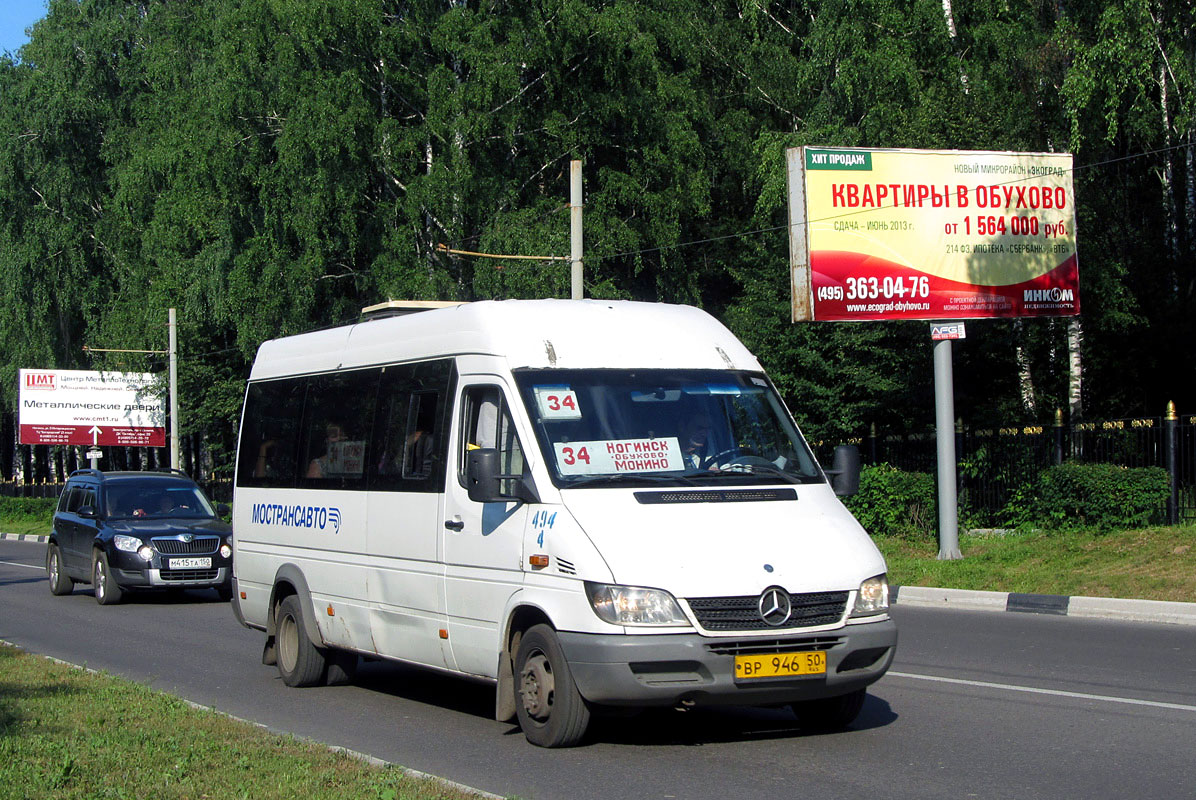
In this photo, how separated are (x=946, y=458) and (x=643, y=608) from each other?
13.8 metres

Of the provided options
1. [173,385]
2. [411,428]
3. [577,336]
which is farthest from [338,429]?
[173,385]

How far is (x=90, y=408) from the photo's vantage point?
2035 inches

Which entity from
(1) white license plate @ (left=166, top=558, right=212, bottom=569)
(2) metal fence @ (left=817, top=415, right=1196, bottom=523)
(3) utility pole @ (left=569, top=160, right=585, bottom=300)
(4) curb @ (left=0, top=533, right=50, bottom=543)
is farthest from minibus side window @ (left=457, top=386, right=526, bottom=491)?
(4) curb @ (left=0, top=533, right=50, bottom=543)

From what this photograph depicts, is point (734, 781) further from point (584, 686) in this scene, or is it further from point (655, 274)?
point (655, 274)

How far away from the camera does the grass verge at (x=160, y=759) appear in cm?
650

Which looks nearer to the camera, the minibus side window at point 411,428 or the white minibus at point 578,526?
the white minibus at point 578,526

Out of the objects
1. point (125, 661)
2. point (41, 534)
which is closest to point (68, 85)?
point (41, 534)

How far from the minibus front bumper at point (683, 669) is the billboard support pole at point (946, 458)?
12.9 meters

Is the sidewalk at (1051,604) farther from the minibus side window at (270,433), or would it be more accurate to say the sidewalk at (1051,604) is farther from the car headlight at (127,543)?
the car headlight at (127,543)

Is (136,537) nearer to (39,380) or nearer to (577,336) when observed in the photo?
(577,336)

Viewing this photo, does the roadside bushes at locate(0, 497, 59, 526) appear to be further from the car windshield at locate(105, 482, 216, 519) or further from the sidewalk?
the sidewalk

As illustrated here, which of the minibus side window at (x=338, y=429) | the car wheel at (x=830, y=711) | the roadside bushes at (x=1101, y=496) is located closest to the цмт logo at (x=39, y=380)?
the roadside bushes at (x=1101, y=496)

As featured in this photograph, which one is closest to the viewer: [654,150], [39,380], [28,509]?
[654,150]

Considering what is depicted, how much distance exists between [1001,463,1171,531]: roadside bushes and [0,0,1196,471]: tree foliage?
17.0ft
